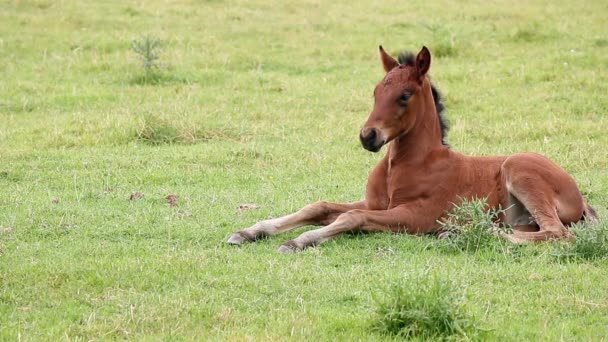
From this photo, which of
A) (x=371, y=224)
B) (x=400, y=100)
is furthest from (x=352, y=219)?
(x=400, y=100)

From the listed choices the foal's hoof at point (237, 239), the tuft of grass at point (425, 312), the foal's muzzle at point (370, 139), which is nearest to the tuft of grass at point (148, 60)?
the foal's hoof at point (237, 239)

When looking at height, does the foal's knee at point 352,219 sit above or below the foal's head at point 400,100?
below

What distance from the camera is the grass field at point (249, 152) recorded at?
5.99 meters

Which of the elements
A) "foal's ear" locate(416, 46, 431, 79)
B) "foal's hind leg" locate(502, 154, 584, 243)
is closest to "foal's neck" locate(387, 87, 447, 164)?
"foal's ear" locate(416, 46, 431, 79)

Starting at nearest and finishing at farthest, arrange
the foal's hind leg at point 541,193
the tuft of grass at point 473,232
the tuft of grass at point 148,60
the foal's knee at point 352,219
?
the tuft of grass at point 473,232, the foal's knee at point 352,219, the foal's hind leg at point 541,193, the tuft of grass at point 148,60

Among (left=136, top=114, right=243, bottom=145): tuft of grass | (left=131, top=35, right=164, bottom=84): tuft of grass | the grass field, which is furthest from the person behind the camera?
(left=131, top=35, right=164, bottom=84): tuft of grass

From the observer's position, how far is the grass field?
599 centimetres

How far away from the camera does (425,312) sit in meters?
5.48

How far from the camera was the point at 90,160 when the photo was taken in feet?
37.1

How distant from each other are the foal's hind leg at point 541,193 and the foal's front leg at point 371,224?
0.76 metres

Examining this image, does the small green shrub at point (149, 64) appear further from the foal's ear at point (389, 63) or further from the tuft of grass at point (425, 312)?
the tuft of grass at point (425, 312)

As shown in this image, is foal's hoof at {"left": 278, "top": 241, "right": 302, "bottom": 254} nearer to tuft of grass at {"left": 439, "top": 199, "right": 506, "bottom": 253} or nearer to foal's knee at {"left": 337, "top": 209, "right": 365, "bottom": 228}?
foal's knee at {"left": 337, "top": 209, "right": 365, "bottom": 228}

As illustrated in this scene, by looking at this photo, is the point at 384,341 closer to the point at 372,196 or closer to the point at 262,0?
the point at 372,196

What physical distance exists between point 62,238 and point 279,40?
1197cm
